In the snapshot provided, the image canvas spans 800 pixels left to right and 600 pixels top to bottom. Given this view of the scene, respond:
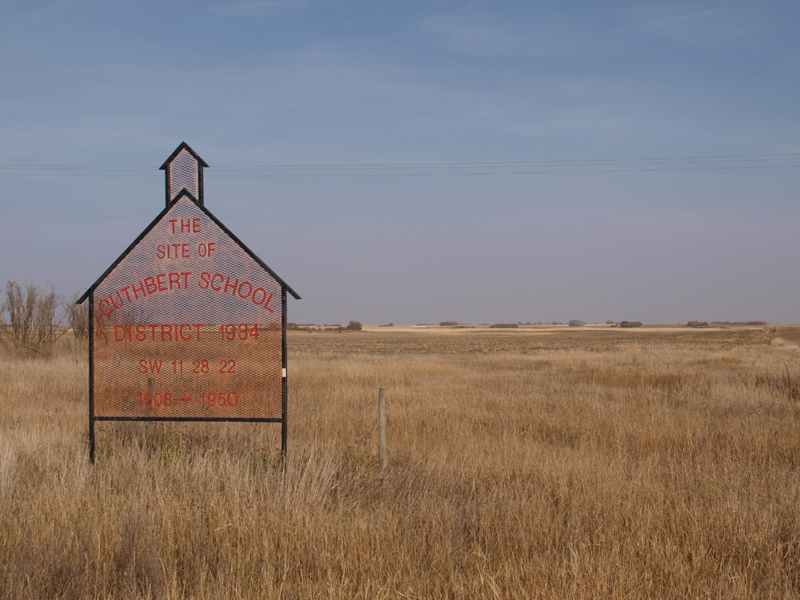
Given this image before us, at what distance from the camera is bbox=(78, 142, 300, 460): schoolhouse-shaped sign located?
21.6ft

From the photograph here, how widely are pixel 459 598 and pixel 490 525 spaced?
1.33 meters

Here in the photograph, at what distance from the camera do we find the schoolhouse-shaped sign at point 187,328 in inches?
259

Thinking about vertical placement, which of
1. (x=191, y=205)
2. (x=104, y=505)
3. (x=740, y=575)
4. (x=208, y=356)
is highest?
(x=191, y=205)

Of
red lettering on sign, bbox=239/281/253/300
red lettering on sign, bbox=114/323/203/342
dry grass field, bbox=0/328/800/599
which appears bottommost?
dry grass field, bbox=0/328/800/599

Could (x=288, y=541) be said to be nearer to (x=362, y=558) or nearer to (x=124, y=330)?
(x=362, y=558)

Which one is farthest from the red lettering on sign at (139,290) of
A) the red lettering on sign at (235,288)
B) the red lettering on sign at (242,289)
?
the red lettering on sign at (242,289)

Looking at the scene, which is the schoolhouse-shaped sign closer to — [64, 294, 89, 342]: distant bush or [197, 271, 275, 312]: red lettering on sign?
[197, 271, 275, 312]: red lettering on sign

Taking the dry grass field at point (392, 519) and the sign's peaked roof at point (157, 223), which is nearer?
the dry grass field at point (392, 519)

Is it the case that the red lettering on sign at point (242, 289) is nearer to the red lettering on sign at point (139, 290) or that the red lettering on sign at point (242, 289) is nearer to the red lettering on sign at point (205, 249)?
the red lettering on sign at point (205, 249)

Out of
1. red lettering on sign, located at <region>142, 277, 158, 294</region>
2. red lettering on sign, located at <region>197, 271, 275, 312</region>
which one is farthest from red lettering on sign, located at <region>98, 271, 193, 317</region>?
red lettering on sign, located at <region>197, 271, 275, 312</region>

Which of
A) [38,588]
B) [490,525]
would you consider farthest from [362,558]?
[38,588]

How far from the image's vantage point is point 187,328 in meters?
6.65

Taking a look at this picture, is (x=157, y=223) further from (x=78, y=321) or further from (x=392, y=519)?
(x=78, y=321)

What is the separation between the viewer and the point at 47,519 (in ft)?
15.3
